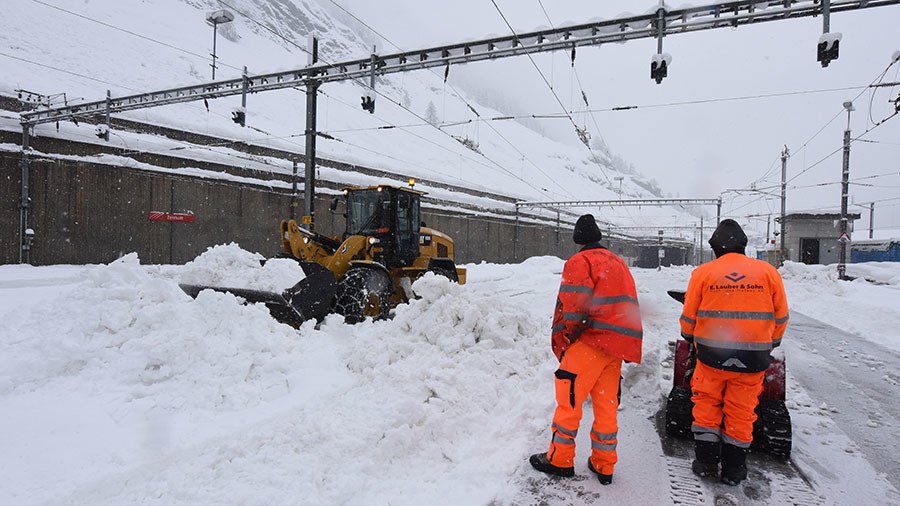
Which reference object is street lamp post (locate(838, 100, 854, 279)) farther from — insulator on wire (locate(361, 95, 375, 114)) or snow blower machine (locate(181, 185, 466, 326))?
insulator on wire (locate(361, 95, 375, 114))

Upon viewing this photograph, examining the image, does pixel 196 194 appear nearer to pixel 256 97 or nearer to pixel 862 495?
pixel 862 495

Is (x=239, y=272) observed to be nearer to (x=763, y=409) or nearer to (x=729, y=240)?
(x=729, y=240)

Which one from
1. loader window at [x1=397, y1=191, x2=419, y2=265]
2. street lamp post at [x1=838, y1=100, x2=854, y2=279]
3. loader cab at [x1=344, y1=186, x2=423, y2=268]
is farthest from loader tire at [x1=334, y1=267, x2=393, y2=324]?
street lamp post at [x1=838, y1=100, x2=854, y2=279]

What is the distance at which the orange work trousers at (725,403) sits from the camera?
9.94 ft

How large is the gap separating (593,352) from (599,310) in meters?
0.30

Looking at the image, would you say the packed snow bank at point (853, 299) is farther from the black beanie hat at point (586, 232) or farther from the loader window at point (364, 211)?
the loader window at point (364, 211)

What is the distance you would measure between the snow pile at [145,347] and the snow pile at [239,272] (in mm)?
2374

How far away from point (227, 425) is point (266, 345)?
4.11 feet

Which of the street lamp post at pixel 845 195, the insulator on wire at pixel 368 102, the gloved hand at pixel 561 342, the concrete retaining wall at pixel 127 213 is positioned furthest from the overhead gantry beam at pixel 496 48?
the street lamp post at pixel 845 195

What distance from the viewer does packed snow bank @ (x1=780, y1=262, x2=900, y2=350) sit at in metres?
10.5

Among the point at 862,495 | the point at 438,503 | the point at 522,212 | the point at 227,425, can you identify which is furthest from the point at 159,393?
the point at 522,212

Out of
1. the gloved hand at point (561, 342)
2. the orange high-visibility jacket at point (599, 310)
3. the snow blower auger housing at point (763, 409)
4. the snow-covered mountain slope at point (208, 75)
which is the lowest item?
the snow blower auger housing at point (763, 409)

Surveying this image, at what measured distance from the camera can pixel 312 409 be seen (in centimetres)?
371

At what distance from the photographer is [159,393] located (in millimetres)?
3543
